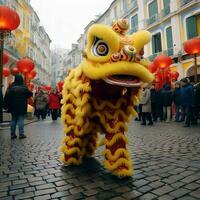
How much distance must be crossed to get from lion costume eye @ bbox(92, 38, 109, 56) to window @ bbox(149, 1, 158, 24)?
2284cm

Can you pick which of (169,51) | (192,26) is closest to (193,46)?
(192,26)

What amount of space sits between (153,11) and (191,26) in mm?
5714

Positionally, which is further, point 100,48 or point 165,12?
point 165,12

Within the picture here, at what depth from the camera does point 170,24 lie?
71.9 ft

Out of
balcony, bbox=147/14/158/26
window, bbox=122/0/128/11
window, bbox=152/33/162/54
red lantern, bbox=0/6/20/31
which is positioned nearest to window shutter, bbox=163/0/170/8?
balcony, bbox=147/14/158/26

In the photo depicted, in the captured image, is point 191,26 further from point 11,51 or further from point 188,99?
point 11,51

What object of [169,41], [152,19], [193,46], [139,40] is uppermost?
[152,19]

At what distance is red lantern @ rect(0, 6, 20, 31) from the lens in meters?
8.27

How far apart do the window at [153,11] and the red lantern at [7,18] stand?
18.2 m

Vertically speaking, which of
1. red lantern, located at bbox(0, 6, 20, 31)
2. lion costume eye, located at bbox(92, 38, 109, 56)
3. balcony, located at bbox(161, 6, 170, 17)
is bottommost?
lion costume eye, located at bbox(92, 38, 109, 56)

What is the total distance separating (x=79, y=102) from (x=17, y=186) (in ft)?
3.86

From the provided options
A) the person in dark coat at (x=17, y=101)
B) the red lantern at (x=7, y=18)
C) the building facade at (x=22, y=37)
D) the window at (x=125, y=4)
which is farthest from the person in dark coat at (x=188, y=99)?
the window at (x=125, y=4)

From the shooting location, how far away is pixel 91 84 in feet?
9.87

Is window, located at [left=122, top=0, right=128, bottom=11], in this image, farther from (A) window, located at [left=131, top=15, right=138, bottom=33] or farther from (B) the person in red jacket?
(B) the person in red jacket
